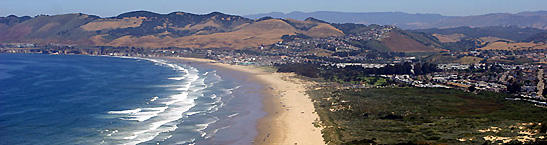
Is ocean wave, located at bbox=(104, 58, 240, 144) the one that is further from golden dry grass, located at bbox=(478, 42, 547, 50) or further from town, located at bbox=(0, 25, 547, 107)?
golden dry grass, located at bbox=(478, 42, 547, 50)

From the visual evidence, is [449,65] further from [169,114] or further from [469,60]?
[169,114]

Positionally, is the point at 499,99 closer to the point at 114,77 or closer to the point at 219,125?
the point at 219,125

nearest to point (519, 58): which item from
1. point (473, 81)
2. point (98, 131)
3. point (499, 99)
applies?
point (473, 81)

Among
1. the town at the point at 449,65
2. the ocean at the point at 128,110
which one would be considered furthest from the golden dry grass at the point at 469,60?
the ocean at the point at 128,110

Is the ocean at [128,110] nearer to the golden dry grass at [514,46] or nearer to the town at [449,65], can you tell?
the town at [449,65]

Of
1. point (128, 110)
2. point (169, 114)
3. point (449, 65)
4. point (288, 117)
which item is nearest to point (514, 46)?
point (449, 65)
